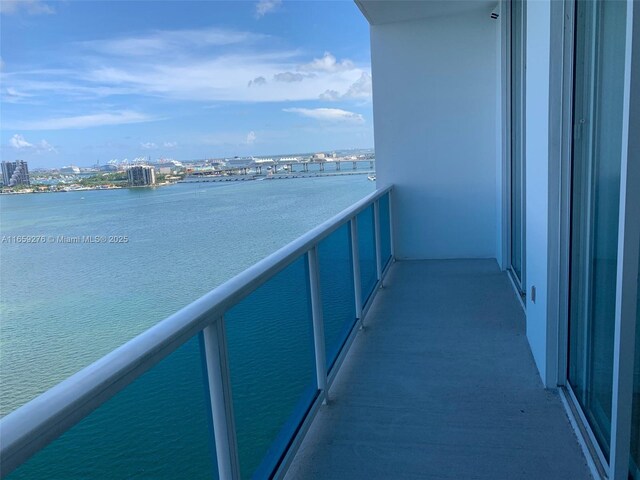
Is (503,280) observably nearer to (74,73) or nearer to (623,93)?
(623,93)

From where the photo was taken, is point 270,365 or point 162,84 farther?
point 162,84

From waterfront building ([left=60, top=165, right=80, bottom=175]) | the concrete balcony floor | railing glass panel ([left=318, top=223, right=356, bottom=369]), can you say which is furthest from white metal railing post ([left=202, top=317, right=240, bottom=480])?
waterfront building ([left=60, top=165, right=80, bottom=175])

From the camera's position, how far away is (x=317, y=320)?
8.45ft

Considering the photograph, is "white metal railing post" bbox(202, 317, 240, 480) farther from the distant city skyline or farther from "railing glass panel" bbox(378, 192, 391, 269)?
the distant city skyline

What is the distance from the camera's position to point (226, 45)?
35.8 feet

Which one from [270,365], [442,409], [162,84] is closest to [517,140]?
[442,409]

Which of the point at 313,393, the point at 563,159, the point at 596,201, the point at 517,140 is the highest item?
the point at 517,140

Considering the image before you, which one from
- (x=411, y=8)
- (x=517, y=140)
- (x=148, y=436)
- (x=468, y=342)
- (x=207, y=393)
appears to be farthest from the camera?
(x=411, y=8)

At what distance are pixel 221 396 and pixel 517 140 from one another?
405 centimetres

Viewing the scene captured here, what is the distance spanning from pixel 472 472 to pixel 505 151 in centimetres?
369

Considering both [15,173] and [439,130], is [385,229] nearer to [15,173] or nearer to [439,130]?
[439,130]

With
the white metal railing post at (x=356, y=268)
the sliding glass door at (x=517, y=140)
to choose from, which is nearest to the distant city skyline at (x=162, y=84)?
the sliding glass door at (x=517, y=140)

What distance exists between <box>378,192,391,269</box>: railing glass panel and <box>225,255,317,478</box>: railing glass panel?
9.16 feet

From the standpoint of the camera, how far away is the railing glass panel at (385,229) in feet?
17.0
